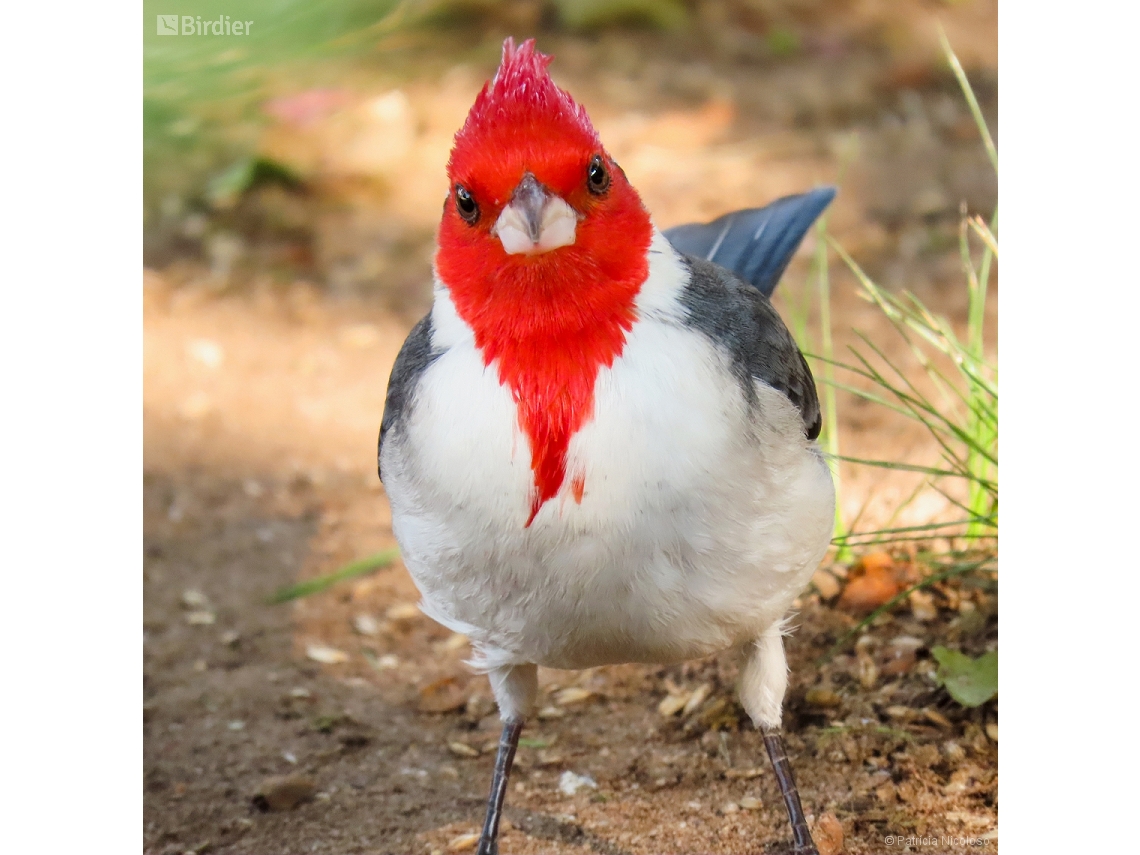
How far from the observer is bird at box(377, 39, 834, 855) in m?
2.25

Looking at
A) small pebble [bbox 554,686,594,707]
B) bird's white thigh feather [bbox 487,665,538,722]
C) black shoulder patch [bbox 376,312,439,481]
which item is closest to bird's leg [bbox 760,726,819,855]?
bird's white thigh feather [bbox 487,665,538,722]

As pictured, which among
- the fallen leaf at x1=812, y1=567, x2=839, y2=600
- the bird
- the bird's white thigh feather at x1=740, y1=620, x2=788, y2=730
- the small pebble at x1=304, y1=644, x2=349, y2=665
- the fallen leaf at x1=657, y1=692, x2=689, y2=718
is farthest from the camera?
the small pebble at x1=304, y1=644, x2=349, y2=665

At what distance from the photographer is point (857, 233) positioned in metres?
5.12

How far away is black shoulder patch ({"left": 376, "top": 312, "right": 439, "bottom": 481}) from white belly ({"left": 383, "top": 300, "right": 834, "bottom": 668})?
8 centimetres

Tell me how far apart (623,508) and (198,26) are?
5.62 ft

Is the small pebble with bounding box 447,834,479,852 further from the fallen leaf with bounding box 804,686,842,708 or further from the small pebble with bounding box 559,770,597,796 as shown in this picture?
the fallen leaf with bounding box 804,686,842,708

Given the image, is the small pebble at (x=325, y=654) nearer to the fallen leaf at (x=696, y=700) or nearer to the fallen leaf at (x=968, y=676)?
the fallen leaf at (x=696, y=700)

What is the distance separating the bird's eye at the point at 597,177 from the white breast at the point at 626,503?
0.20 m

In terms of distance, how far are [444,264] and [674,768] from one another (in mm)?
1560

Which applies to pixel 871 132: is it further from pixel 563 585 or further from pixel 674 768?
pixel 563 585

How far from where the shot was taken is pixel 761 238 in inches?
135

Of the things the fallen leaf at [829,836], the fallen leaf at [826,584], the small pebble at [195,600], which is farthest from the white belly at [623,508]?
the small pebble at [195,600]

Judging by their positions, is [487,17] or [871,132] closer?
[487,17]
